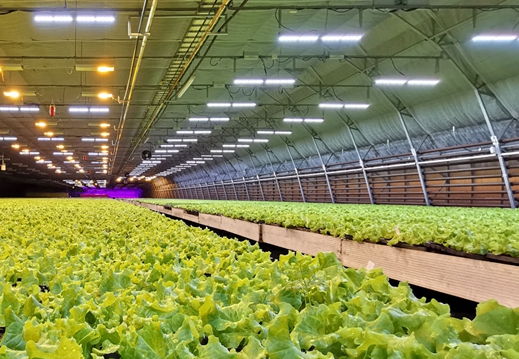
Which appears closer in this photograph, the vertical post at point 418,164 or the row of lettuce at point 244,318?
the row of lettuce at point 244,318

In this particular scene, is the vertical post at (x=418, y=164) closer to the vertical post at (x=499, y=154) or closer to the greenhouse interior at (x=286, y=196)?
the greenhouse interior at (x=286, y=196)

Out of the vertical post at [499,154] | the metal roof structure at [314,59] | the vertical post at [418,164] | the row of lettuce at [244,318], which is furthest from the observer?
the vertical post at [418,164]

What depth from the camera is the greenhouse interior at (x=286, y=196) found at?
136 centimetres

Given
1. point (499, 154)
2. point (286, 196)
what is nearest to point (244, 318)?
point (499, 154)

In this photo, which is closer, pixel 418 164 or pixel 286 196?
pixel 418 164

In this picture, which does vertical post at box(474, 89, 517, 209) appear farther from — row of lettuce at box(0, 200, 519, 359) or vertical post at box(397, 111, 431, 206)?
row of lettuce at box(0, 200, 519, 359)

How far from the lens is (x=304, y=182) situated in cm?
3009

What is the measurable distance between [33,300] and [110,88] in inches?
799

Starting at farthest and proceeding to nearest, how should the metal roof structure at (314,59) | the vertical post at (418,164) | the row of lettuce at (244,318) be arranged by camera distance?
the vertical post at (418,164) < the metal roof structure at (314,59) < the row of lettuce at (244,318)

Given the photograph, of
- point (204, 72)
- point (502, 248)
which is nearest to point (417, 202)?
point (204, 72)

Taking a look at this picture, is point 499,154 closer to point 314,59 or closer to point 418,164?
point 418,164

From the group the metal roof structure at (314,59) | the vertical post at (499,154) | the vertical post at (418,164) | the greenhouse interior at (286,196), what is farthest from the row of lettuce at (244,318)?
the vertical post at (418,164)

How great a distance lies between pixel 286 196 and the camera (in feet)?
109

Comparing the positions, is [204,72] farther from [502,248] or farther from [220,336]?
[220,336]
